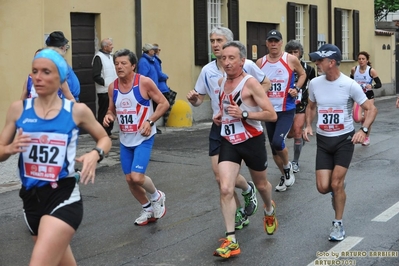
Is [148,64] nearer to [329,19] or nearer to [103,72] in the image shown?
[103,72]

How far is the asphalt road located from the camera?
696 cm

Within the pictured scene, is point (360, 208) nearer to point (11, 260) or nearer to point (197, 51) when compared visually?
point (11, 260)

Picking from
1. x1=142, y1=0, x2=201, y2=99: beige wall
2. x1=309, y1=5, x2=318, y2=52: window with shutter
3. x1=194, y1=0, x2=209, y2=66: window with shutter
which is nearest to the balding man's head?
x1=142, y1=0, x2=201, y2=99: beige wall

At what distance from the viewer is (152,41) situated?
1833 cm

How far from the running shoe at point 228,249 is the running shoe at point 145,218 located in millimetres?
1589

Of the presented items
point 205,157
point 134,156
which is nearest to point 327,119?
point 134,156

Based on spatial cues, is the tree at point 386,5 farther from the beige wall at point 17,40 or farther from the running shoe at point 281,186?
the running shoe at point 281,186

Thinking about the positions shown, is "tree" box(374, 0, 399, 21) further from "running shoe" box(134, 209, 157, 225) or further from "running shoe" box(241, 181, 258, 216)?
"running shoe" box(134, 209, 157, 225)

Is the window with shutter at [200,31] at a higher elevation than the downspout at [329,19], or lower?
lower

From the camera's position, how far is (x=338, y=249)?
7.11 meters

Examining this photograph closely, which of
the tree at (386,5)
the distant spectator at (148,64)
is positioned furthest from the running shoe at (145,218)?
the tree at (386,5)

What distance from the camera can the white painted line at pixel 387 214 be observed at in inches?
328

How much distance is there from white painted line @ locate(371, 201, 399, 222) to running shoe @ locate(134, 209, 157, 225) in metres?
2.34

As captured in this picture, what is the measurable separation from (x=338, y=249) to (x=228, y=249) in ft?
3.44
